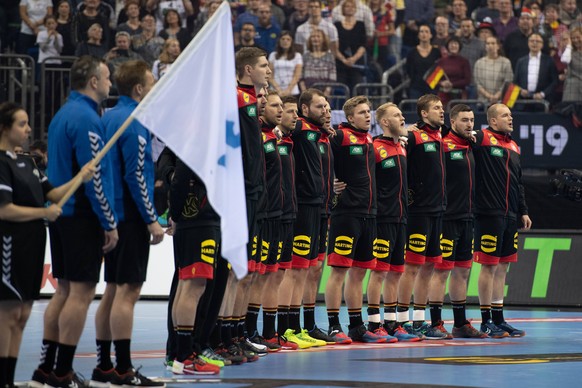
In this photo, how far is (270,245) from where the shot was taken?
12.0 meters

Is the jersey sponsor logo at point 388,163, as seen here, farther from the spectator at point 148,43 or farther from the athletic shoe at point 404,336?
the spectator at point 148,43

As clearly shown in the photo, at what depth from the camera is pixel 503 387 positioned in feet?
31.7

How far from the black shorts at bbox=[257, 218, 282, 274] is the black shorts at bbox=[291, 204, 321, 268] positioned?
57 centimetres

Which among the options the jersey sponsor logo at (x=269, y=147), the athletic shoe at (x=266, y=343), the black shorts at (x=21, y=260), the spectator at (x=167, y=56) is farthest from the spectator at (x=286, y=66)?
the black shorts at (x=21, y=260)

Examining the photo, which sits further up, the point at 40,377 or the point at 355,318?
the point at 40,377

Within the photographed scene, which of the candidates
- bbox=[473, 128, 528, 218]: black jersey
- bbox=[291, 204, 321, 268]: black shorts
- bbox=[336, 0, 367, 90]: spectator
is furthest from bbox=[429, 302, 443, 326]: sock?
Result: bbox=[336, 0, 367, 90]: spectator

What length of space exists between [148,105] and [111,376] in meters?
2.13

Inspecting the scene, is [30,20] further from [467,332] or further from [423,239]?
[467,332]

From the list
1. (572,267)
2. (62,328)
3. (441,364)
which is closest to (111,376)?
(62,328)

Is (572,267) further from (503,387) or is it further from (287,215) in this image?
(503,387)

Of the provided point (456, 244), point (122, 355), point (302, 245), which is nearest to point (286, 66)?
point (456, 244)

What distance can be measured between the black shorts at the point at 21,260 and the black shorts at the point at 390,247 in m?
5.48

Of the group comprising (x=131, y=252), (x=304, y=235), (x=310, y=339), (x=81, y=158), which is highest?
(x=81, y=158)

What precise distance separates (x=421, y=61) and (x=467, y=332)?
7756 mm
